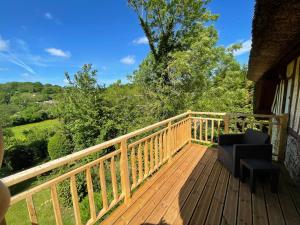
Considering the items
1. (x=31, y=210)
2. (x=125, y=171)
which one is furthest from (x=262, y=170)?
(x=31, y=210)

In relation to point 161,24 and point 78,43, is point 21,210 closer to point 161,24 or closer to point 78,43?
point 161,24

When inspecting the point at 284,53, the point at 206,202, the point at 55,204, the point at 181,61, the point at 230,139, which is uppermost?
the point at 181,61

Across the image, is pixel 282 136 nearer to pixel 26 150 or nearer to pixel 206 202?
pixel 206 202

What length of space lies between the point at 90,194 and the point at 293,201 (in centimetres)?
270

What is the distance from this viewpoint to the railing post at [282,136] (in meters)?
3.48

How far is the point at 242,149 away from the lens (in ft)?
9.60

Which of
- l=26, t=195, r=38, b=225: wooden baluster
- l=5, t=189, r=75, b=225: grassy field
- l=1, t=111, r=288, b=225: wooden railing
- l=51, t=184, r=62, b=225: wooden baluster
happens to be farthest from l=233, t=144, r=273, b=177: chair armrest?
l=5, t=189, r=75, b=225: grassy field

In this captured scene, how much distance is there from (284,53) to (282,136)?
1696 mm

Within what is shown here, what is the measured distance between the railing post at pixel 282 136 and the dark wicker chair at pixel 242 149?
0.64 meters

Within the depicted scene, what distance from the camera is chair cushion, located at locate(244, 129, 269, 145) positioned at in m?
3.08

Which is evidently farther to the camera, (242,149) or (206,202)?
(242,149)

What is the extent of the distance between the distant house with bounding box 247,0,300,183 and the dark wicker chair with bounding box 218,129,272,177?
539 mm

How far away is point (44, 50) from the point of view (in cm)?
1853

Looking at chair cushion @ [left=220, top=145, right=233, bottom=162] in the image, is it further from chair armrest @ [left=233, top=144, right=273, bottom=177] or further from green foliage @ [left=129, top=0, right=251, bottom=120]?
green foliage @ [left=129, top=0, right=251, bottom=120]
